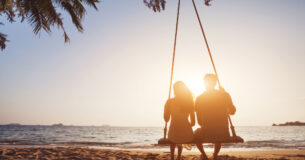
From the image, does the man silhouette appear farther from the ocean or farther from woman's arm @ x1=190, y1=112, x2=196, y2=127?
the ocean

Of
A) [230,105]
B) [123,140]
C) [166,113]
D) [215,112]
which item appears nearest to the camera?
[215,112]

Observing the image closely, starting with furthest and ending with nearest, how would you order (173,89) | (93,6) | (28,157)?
(93,6) < (28,157) < (173,89)

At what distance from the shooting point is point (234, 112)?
3.77 metres

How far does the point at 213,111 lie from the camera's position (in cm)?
369

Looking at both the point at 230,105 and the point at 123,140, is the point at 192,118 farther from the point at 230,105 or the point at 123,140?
the point at 123,140

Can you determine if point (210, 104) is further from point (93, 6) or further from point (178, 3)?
point (93, 6)

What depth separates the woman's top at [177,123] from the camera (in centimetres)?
379

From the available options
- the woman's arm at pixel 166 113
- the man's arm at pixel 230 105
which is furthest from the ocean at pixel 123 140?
the man's arm at pixel 230 105

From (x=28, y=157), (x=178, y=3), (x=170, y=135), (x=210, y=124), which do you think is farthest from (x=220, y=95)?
(x=28, y=157)

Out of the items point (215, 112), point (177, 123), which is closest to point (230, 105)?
point (215, 112)

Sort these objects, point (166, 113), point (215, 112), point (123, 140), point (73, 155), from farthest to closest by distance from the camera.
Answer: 1. point (123, 140)
2. point (73, 155)
3. point (166, 113)
4. point (215, 112)

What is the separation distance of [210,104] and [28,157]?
5079 millimetres

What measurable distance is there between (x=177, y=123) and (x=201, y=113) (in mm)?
444

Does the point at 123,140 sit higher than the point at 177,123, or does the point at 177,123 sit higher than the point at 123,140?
the point at 177,123
